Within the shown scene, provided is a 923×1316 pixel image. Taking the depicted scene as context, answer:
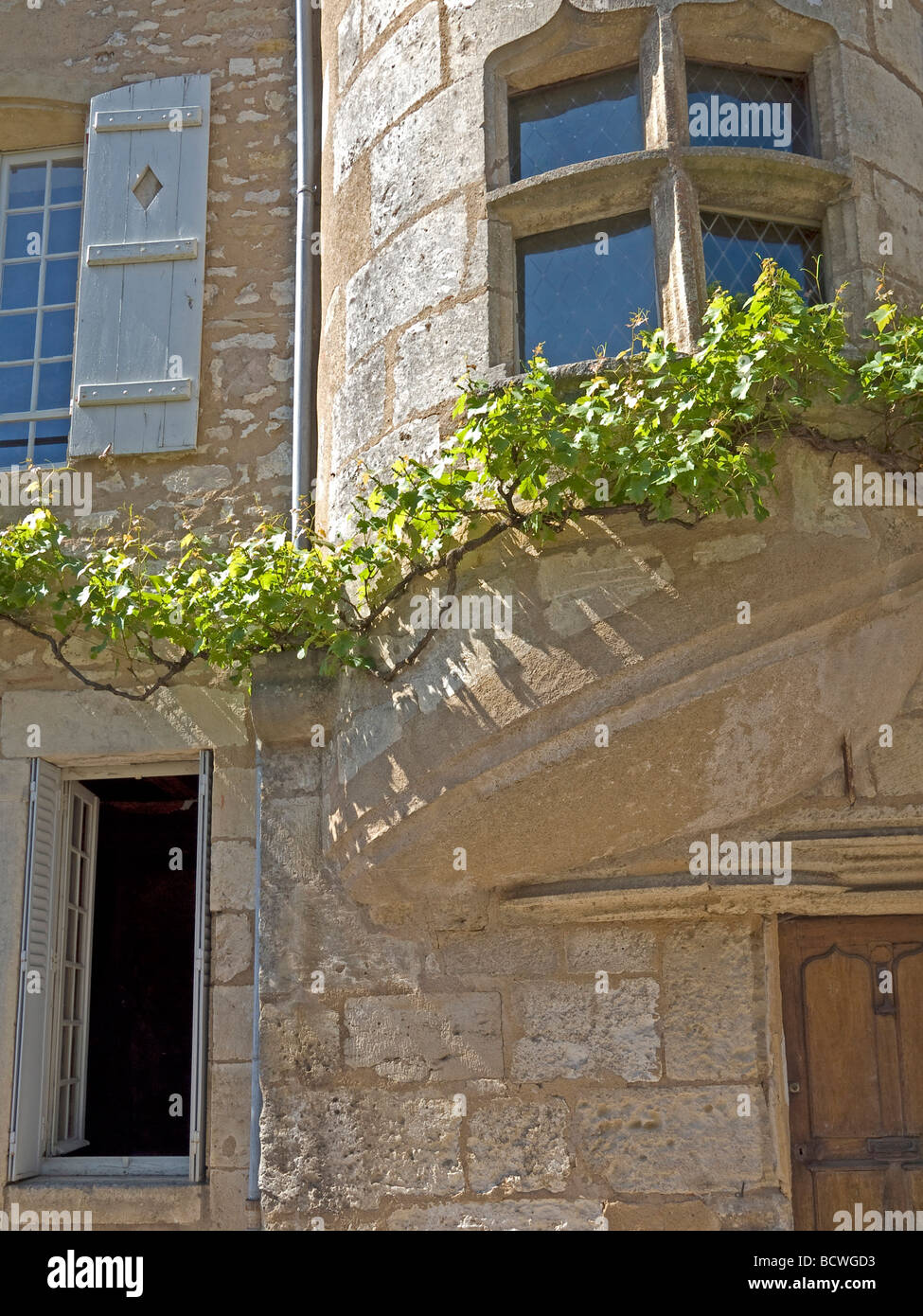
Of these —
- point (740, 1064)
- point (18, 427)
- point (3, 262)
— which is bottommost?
point (740, 1064)

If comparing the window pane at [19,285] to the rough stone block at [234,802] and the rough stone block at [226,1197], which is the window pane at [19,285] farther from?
the rough stone block at [226,1197]

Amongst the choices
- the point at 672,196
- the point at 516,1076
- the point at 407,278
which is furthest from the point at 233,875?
the point at 672,196

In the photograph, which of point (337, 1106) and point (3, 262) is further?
point (3, 262)

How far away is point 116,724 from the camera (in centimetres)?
426

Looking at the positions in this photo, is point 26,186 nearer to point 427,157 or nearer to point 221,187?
point 221,187

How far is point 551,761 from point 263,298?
2294mm

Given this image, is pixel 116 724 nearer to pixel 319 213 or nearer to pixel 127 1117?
pixel 319 213

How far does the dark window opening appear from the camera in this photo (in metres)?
6.36

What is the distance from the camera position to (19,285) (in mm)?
5031

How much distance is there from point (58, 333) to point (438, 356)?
6.57ft

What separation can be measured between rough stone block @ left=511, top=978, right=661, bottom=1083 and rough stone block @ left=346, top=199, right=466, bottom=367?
197 cm

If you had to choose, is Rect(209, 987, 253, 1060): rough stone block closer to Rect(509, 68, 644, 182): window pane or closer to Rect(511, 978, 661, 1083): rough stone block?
Rect(511, 978, 661, 1083): rough stone block

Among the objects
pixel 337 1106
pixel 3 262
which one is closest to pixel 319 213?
pixel 3 262

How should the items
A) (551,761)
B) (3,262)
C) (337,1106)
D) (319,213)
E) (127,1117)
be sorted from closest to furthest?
(551,761)
(337,1106)
(319,213)
(3,262)
(127,1117)
